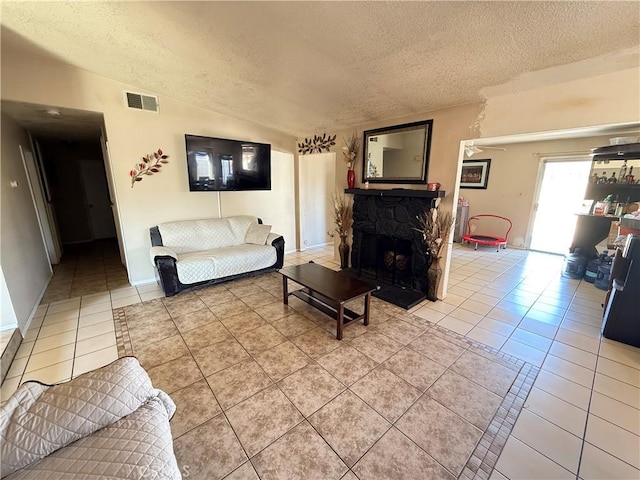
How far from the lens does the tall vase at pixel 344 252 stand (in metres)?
4.26

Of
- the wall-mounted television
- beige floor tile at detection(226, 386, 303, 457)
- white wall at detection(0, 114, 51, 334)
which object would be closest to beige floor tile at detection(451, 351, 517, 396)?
beige floor tile at detection(226, 386, 303, 457)

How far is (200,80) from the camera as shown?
2.98 meters

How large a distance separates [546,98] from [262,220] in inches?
158

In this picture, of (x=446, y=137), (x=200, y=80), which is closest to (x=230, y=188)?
(x=200, y=80)

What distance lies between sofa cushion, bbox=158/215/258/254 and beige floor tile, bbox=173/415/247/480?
2.68 meters

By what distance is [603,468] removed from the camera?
4.47ft

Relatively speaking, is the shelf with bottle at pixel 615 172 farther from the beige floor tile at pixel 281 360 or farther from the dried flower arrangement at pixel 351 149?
the beige floor tile at pixel 281 360

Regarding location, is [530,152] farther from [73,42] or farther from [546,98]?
[73,42]

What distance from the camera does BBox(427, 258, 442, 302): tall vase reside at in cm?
314

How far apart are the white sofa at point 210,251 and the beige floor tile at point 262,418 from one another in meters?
2.03

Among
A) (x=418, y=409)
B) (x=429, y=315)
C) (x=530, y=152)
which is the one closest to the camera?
(x=418, y=409)

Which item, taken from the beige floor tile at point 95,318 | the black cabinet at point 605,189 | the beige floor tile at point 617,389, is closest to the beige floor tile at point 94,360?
the beige floor tile at point 95,318

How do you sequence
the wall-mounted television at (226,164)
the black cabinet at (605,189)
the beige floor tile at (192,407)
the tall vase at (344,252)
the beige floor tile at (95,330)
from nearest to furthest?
the beige floor tile at (192,407) → the beige floor tile at (95,330) → the black cabinet at (605,189) → the wall-mounted television at (226,164) → the tall vase at (344,252)

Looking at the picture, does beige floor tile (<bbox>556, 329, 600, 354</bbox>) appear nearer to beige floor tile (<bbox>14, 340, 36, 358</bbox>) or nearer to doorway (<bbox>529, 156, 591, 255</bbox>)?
doorway (<bbox>529, 156, 591, 255</bbox>)
